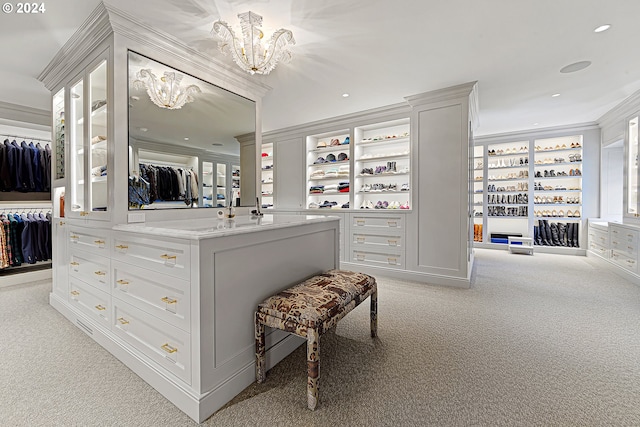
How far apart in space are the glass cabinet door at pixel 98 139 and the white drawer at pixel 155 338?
865mm

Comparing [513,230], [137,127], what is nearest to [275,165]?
[137,127]

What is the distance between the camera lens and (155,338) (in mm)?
1663

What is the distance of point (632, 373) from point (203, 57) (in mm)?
4110

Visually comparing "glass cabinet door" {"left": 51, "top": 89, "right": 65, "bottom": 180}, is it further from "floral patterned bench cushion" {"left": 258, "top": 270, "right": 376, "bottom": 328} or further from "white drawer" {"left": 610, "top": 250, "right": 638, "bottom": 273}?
"white drawer" {"left": 610, "top": 250, "right": 638, "bottom": 273}

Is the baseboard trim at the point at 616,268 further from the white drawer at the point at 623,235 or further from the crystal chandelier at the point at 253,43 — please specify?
the crystal chandelier at the point at 253,43

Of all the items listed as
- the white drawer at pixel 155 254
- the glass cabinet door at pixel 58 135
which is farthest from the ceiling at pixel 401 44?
the white drawer at pixel 155 254

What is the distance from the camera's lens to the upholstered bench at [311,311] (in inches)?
57.6

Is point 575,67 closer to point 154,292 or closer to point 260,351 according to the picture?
point 260,351

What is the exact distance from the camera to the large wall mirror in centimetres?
213

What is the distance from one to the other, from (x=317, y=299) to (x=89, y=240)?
205 cm

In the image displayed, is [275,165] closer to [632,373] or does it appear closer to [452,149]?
[452,149]

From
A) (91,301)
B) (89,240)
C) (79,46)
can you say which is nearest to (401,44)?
(79,46)

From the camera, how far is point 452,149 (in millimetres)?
3652

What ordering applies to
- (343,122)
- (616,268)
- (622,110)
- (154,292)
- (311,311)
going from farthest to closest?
(343,122) → (622,110) → (616,268) → (154,292) → (311,311)
